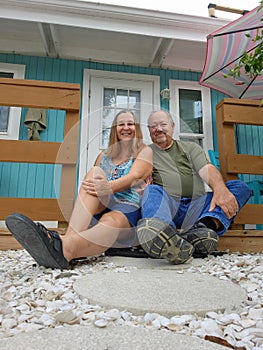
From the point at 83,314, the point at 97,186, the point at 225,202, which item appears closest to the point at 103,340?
the point at 83,314

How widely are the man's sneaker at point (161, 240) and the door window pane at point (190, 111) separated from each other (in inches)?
97.1

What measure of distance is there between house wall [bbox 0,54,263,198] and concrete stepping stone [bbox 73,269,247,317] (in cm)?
201

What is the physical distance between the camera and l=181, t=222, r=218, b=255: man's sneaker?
1.40m

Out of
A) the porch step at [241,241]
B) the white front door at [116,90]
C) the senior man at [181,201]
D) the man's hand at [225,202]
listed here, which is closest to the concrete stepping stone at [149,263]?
the senior man at [181,201]

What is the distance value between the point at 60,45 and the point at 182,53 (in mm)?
1406

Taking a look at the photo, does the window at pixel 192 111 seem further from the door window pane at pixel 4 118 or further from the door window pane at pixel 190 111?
the door window pane at pixel 4 118

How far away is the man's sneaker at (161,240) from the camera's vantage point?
1205mm

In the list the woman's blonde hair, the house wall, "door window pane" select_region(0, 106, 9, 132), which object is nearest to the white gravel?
the woman's blonde hair

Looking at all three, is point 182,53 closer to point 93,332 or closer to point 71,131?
point 71,131

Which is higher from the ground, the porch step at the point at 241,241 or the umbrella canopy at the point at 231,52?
the umbrella canopy at the point at 231,52

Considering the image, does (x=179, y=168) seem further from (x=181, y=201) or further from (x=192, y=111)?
(x=192, y=111)

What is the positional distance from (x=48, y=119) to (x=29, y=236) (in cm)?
242

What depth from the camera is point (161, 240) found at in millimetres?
1204

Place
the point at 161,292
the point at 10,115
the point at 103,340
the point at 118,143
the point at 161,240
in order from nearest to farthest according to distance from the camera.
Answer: the point at 103,340
the point at 161,292
the point at 161,240
the point at 118,143
the point at 10,115
